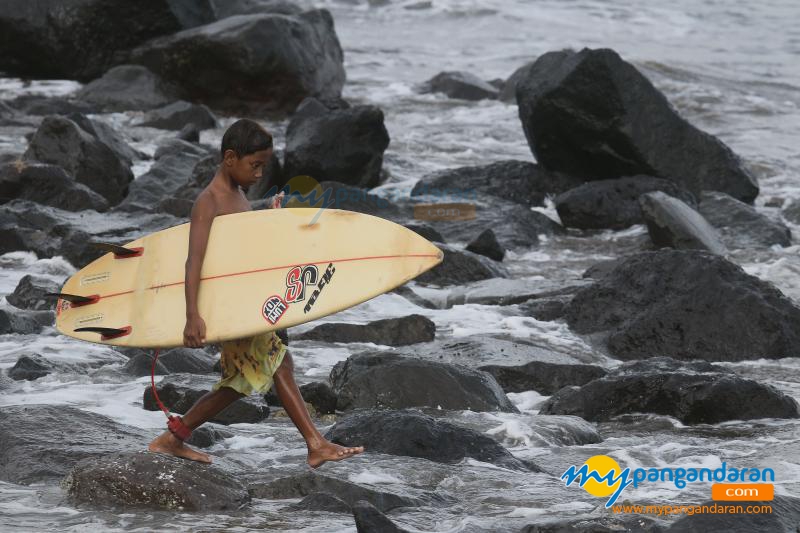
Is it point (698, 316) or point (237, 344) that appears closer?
point (237, 344)

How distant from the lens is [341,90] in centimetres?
1933

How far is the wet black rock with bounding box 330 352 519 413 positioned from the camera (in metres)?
6.51

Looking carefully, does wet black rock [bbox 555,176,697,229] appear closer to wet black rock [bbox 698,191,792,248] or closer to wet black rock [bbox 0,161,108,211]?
wet black rock [bbox 698,191,792,248]

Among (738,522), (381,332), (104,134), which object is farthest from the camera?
(104,134)

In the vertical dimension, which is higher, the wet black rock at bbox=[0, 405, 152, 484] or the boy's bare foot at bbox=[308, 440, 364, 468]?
the boy's bare foot at bbox=[308, 440, 364, 468]

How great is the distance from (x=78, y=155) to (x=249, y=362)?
310 inches

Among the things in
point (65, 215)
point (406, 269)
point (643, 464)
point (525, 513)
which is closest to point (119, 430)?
→ point (406, 269)

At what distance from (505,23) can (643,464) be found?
24258 millimetres

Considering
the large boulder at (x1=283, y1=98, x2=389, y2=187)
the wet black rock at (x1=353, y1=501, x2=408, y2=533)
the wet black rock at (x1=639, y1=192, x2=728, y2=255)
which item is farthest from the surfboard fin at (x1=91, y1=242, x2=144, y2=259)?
the large boulder at (x1=283, y1=98, x2=389, y2=187)

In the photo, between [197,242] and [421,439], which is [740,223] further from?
[197,242]

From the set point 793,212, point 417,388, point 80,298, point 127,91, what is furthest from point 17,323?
point 127,91

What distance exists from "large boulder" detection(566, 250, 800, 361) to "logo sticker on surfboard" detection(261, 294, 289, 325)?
11.6 feet

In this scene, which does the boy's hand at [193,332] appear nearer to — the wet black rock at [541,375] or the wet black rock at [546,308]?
the wet black rock at [541,375]

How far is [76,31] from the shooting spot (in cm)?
1816
